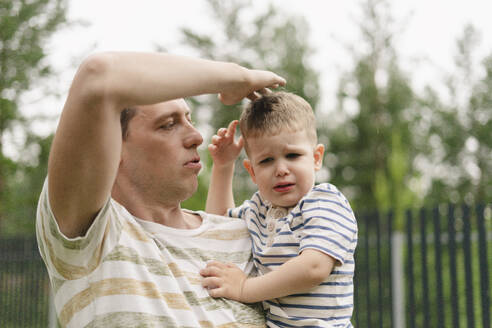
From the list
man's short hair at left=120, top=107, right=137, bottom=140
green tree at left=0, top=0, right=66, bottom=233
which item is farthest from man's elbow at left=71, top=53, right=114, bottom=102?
green tree at left=0, top=0, right=66, bottom=233

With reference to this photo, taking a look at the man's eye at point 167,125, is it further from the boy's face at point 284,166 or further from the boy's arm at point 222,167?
the boy's arm at point 222,167

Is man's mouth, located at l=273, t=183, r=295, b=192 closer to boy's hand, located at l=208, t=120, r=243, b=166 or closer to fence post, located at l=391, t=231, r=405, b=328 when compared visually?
boy's hand, located at l=208, t=120, r=243, b=166

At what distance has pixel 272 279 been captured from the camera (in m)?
1.85

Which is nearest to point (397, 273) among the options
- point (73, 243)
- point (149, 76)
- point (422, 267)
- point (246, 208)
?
point (422, 267)

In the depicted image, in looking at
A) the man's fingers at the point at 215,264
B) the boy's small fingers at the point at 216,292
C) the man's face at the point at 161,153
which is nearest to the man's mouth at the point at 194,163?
the man's face at the point at 161,153

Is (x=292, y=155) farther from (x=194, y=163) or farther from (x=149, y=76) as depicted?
(x=149, y=76)

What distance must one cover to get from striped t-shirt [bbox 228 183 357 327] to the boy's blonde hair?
0.29 meters

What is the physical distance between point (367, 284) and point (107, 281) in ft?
19.4

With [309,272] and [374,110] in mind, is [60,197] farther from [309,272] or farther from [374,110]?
[374,110]

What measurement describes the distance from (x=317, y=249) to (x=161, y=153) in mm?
691

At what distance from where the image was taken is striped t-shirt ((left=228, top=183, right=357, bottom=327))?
185 cm

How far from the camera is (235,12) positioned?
18.2 m

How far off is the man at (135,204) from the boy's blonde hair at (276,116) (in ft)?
0.41

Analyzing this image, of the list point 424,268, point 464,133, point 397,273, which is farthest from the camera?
point 464,133
